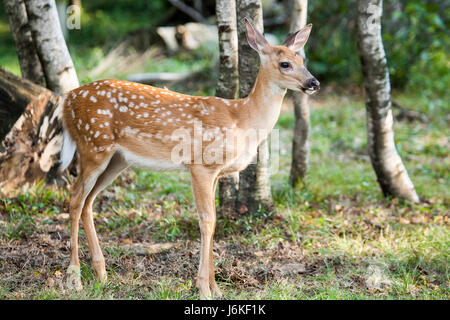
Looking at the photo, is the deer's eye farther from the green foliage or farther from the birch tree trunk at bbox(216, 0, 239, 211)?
the green foliage

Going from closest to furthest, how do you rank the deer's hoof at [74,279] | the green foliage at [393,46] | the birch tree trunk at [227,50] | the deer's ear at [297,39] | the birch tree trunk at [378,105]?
the deer's hoof at [74,279]
the deer's ear at [297,39]
the birch tree trunk at [227,50]
the birch tree trunk at [378,105]
the green foliage at [393,46]

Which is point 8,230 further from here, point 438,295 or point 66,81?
point 438,295

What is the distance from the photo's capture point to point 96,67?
34.2ft

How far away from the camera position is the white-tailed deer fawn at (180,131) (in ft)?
14.3

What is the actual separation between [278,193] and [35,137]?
109 inches

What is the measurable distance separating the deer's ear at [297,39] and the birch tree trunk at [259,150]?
25.6 inches

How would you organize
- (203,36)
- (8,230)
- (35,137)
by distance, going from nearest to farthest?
(8,230)
(35,137)
(203,36)

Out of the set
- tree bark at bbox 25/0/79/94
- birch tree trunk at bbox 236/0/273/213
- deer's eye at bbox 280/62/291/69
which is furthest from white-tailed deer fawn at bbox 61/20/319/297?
tree bark at bbox 25/0/79/94

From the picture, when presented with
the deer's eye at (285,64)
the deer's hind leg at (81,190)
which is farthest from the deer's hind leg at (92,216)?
the deer's eye at (285,64)

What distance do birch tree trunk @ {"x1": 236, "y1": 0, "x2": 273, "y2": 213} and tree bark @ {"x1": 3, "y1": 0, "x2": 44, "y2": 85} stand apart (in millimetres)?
2680

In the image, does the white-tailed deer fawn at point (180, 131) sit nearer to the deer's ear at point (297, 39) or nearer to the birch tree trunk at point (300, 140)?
the deer's ear at point (297, 39)

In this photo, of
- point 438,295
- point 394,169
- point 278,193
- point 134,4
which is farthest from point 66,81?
point 134,4

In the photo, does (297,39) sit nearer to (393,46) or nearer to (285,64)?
(285,64)

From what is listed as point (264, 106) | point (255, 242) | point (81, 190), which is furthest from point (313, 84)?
point (81, 190)
